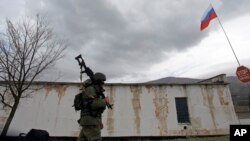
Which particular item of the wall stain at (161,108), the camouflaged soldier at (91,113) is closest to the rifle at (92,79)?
the camouflaged soldier at (91,113)

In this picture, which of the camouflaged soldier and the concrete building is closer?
the camouflaged soldier

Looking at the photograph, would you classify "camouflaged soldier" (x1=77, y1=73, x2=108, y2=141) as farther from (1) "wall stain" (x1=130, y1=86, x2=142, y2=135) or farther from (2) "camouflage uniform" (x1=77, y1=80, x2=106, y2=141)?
(1) "wall stain" (x1=130, y1=86, x2=142, y2=135)

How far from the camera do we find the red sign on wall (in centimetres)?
1052

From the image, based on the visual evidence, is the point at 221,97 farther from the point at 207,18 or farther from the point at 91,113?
the point at 91,113

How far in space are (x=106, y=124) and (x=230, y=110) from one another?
394 inches

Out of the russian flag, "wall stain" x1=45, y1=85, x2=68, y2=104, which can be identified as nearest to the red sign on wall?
the russian flag

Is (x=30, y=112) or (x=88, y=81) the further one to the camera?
(x=30, y=112)

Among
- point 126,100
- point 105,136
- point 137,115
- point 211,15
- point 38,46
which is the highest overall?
point 211,15

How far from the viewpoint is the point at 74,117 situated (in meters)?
16.0

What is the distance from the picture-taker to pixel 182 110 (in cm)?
1772

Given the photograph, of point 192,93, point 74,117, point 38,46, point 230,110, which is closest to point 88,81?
point 38,46

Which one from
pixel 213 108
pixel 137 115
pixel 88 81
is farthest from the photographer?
pixel 213 108

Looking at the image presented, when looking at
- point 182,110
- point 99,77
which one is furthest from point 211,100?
point 99,77

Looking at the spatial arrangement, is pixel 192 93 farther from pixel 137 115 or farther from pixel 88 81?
pixel 88 81
